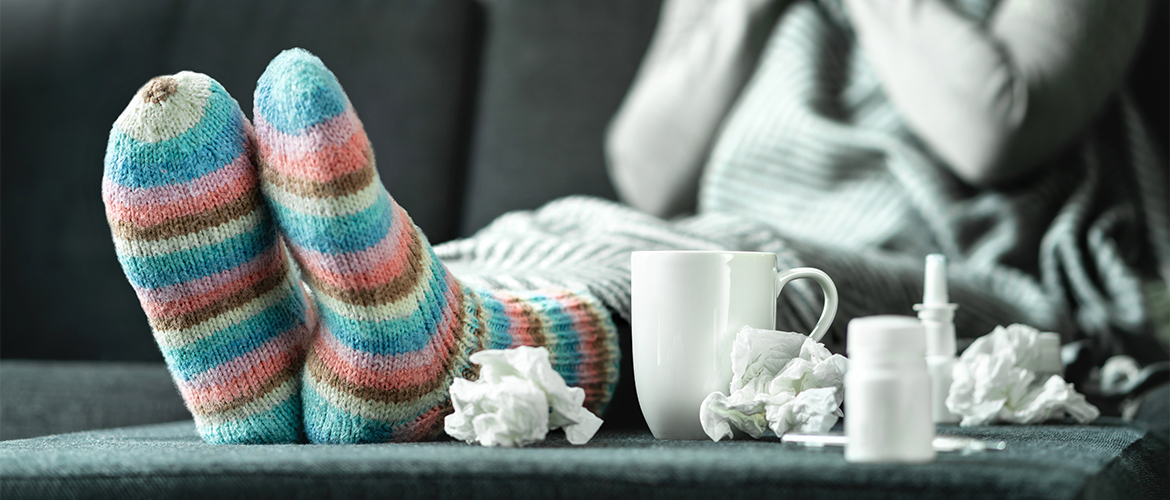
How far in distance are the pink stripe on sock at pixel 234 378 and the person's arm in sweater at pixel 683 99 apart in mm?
764

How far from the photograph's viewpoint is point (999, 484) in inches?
13.8

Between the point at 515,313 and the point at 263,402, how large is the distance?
0.51 feet

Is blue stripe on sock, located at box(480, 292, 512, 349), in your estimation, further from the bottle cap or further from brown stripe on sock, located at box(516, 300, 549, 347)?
the bottle cap

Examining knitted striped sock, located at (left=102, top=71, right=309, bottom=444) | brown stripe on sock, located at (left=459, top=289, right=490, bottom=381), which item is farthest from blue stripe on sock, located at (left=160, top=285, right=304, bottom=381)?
brown stripe on sock, located at (left=459, top=289, right=490, bottom=381)

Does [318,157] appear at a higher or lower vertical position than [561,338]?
higher

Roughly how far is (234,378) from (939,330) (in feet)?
1.40

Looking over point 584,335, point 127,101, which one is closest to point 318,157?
point 584,335

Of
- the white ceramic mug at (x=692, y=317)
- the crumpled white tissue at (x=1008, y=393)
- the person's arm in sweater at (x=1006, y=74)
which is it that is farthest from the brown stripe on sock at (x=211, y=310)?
the person's arm in sweater at (x=1006, y=74)

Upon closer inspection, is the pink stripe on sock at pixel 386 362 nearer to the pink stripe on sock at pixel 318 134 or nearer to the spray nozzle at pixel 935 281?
the pink stripe on sock at pixel 318 134

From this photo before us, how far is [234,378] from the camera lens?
0.54 metres

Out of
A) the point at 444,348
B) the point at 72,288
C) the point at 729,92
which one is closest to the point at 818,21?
the point at 729,92

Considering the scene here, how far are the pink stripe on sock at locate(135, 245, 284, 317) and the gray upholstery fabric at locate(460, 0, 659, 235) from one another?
0.81 m

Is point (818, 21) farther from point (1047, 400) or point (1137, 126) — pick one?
point (1047, 400)

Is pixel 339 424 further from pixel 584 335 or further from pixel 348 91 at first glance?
pixel 348 91
